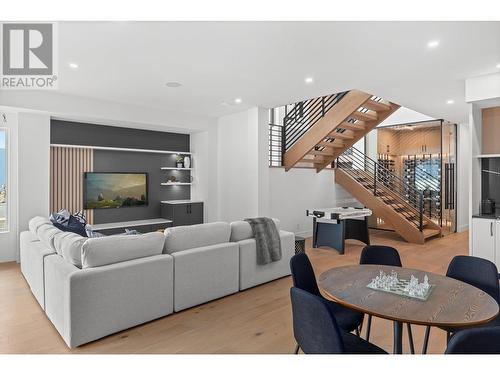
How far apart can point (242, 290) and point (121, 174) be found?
12.8 ft

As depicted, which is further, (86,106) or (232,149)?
(232,149)

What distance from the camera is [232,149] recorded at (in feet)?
21.7

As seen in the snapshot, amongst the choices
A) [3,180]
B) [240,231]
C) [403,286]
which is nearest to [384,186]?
[240,231]

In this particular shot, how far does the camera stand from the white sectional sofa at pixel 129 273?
253 centimetres

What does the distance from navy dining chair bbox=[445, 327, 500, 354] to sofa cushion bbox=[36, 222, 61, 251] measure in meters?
3.33

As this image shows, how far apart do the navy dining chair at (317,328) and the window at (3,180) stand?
537 centimetres

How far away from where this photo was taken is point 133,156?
6508mm

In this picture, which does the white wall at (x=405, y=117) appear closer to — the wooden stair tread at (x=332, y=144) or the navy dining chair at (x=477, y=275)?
the wooden stair tread at (x=332, y=144)

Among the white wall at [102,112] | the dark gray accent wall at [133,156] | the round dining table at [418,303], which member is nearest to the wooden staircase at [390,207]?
the white wall at [102,112]

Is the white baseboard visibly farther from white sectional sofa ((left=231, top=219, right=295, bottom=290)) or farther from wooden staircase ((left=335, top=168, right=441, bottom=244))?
white sectional sofa ((left=231, top=219, right=295, bottom=290))

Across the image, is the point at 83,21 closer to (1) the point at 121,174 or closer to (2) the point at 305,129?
(1) the point at 121,174

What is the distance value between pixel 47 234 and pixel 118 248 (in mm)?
1057
